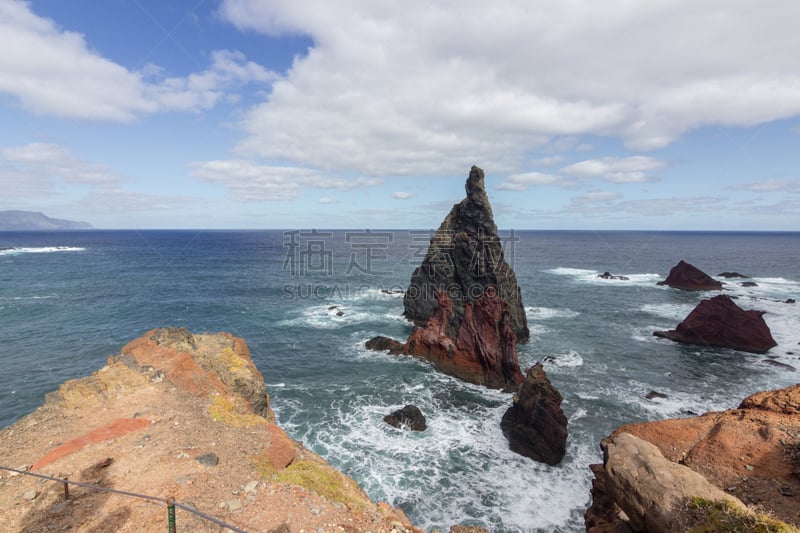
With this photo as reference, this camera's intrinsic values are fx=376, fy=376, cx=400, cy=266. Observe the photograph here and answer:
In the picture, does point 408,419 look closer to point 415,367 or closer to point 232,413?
point 415,367

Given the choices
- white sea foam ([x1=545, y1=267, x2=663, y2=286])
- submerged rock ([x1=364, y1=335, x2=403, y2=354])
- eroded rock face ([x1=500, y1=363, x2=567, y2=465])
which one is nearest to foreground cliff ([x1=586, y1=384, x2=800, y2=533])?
eroded rock face ([x1=500, y1=363, x2=567, y2=465])

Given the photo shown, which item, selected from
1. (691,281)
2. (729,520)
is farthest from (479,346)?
(691,281)

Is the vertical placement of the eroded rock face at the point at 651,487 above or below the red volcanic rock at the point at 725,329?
above

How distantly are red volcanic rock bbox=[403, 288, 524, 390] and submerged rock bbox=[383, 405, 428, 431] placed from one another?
9.06 metres

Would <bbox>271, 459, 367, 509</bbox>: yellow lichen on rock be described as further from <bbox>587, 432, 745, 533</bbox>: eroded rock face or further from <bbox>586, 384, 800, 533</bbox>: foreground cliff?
<bbox>586, 384, 800, 533</bbox>: foreground cliff

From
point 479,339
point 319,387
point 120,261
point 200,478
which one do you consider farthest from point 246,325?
point 120,261

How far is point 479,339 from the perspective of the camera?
35.7 metres

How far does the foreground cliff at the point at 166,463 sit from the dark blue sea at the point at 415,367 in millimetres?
9400

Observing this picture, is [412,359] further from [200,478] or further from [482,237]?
[200,478]

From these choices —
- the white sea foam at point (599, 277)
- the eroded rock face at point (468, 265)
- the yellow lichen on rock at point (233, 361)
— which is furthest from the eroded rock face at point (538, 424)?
the white sea foam at point (599, 277)

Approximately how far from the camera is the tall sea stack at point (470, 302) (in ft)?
114

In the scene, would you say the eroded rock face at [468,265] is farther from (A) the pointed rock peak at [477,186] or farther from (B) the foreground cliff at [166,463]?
(B) the foreground cliff at [166,463]

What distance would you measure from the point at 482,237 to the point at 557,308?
2183 cm

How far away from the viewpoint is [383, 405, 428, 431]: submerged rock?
27.1m
